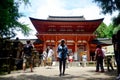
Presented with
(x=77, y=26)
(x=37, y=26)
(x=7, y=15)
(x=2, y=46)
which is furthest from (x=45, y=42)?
(x=7, y=15)

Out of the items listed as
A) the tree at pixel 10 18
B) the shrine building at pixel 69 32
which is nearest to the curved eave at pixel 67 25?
the shrine building at pixel 69 32

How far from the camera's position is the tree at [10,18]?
A: 433 inches

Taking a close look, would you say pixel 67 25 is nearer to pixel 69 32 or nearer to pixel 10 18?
pixel 69 32

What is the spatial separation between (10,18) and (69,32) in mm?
24485

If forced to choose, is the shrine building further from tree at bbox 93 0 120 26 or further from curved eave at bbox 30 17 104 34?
tree at bbox 93 0 120 26

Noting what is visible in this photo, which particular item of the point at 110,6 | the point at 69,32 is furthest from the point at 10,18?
the point at 69,32

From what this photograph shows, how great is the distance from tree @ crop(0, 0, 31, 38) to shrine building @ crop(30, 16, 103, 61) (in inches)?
814

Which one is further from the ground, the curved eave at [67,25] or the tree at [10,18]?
the curved eave at [67,25]

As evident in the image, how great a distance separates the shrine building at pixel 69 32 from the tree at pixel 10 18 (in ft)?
67.8

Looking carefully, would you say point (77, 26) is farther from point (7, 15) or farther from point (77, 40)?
point (7, 15)

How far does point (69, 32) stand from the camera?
36312 mm

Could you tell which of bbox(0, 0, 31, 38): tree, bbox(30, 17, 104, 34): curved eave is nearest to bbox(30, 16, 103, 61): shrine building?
bbox(30, 17, 104, 34): curved eave

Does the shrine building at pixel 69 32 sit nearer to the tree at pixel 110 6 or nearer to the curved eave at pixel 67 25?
the curved eave at pixel 67 25

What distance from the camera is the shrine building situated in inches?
1407
